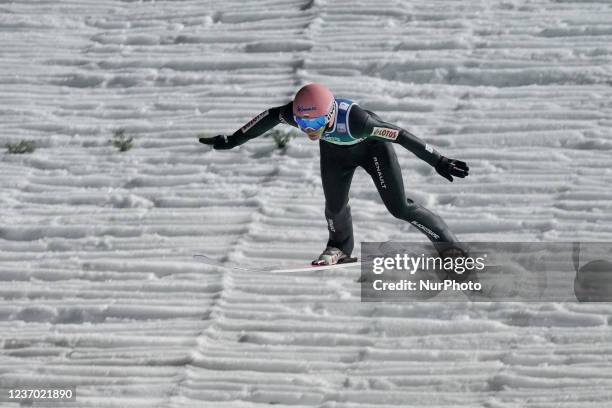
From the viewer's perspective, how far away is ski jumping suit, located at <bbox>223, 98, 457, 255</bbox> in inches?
364

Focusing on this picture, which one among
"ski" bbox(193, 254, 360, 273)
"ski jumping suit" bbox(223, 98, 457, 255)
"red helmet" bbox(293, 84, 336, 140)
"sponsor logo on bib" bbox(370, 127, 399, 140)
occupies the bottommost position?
"ski" bbox(193, 254, 360, 273)

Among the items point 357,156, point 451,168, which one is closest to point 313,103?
point 357,156

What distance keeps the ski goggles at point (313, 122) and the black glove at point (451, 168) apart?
0.96m

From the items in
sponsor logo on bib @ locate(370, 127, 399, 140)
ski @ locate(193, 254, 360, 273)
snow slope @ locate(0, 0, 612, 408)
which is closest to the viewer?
sponsor logo on bib @ locate(370, 127, 399, 140)

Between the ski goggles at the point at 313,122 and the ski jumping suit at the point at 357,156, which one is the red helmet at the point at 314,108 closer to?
the ski goggles at the point at 313,122

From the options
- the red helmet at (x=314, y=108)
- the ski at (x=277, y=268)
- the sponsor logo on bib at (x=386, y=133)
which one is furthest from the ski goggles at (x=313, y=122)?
the ski at (x=277, y=268)

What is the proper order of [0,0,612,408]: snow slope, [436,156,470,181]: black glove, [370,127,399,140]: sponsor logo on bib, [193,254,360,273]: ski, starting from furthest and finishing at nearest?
[193,254,360,273]: ski < [0,0,612,408]: snow slope < [370,127,399,140]: sponsor logo on bib < [436,156,470,181]: black glove

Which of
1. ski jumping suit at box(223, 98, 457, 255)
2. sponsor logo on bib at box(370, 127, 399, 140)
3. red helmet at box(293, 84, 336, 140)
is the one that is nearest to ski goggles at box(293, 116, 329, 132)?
red helmet at box(293, 84, 336, 140)

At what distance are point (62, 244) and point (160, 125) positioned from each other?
8.47ft

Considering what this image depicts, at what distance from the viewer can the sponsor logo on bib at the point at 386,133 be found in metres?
9.18

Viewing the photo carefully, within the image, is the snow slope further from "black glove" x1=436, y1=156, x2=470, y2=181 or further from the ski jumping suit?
"black glove" x1=436, y1=156, x2=470, y2=181

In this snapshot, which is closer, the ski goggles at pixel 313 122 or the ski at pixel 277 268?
the ski goggles at pixel 313 122

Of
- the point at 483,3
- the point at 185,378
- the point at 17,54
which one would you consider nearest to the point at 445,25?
the point at 483,3

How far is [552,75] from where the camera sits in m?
13.5
